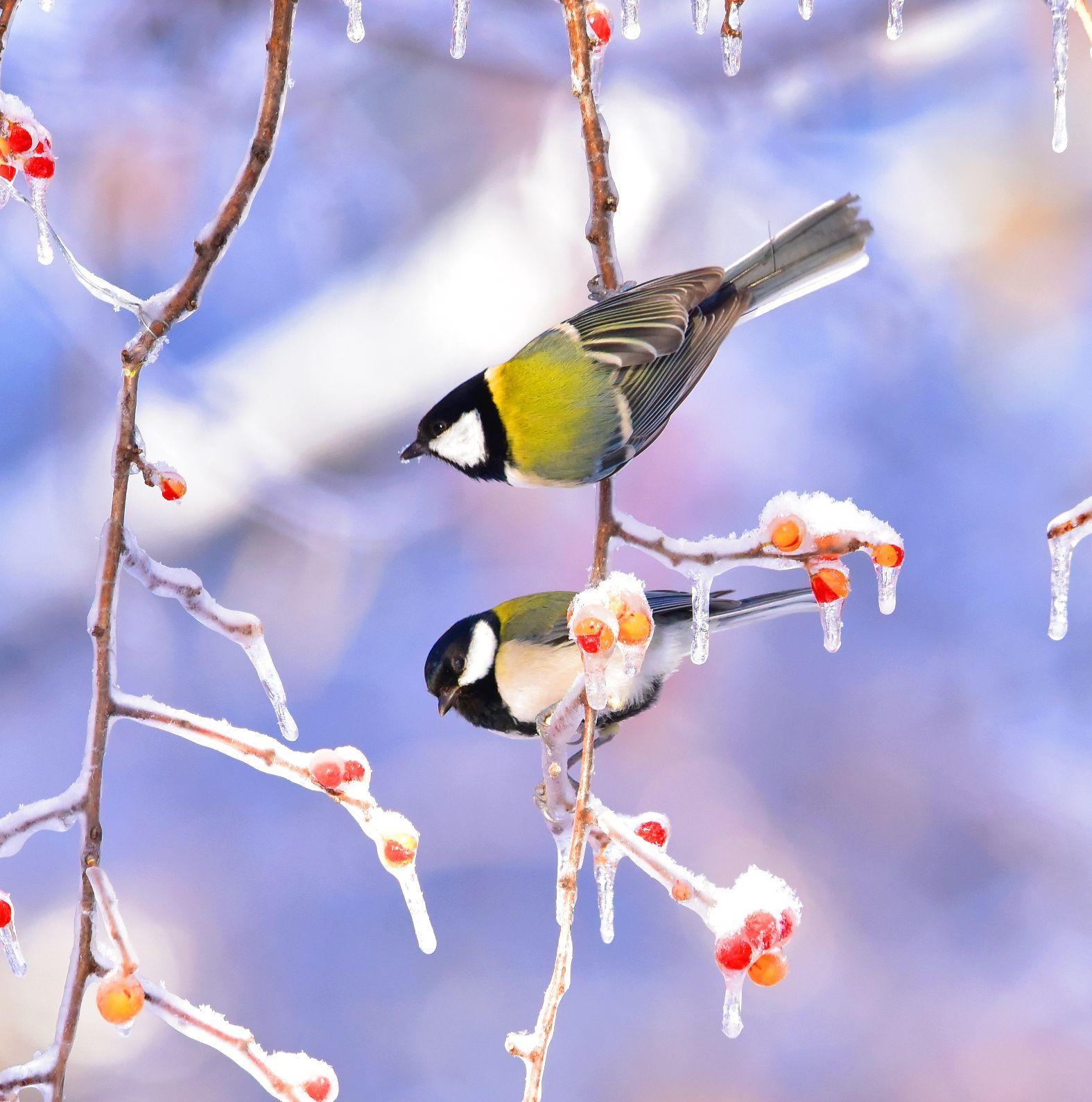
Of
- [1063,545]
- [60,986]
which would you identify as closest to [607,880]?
[1063,545]

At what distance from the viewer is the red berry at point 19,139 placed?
1.64 feet

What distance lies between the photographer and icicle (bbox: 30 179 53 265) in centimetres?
50

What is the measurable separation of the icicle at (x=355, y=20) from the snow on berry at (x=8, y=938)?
0.45 meters

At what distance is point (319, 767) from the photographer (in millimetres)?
427

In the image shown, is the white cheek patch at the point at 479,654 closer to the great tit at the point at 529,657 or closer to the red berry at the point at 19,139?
Result: the great tit at the point at 529,657

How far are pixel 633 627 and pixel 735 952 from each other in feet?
0.41

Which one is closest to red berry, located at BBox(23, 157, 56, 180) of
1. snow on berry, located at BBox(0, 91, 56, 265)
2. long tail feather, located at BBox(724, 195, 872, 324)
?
snow on berry, located at BBox(0, 91, 56, 265)

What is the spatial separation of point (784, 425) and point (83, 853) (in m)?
0.99

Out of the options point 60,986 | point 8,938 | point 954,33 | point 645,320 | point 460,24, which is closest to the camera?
point 8,938

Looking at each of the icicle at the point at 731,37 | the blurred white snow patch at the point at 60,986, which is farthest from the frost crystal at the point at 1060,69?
the blurred white snow patch at the point at 60,986

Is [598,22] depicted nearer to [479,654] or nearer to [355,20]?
[355,20]

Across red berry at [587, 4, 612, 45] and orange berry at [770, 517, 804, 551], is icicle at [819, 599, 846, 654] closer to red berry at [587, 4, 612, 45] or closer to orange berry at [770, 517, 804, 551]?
orange berry at [770, 517, 804, 551]

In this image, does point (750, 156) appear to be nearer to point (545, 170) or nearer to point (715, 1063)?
point (545, 170)

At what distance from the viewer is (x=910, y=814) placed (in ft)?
4.10
